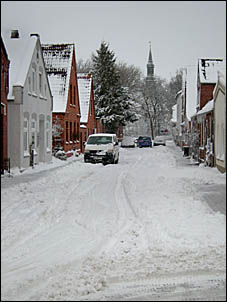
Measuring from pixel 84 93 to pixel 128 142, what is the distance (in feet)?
1.45

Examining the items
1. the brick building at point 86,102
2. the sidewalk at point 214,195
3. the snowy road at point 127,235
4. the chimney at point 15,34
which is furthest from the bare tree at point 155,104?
the chimney at point 15,34

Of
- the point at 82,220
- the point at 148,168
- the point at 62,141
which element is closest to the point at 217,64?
the point at 148,168

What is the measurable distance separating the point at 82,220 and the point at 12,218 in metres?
0.42

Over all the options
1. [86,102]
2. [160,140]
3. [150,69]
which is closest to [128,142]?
[160,140]

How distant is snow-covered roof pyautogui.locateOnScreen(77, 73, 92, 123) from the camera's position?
7.44 ft

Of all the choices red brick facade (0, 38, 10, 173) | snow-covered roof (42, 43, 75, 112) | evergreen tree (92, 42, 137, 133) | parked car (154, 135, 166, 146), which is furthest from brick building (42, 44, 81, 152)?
parked car (154, 135, 166, 146)

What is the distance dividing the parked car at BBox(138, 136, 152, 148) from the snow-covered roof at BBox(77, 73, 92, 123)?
0.37 m

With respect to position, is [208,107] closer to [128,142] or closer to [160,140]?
[160,140]

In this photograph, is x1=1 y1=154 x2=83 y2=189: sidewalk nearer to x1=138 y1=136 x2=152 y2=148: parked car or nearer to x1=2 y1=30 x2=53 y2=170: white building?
x1=2 y1=30 x2=53 y2=170: white building

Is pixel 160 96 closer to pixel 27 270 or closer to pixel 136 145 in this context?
pixel 136 145

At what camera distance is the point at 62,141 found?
7.35 feet

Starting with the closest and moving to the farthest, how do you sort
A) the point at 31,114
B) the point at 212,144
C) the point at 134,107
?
the point at 31,114 → the point at 212,144 → the point at 134,107

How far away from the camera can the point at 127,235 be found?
2.20 m

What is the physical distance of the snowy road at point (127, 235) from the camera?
6.82 ft
